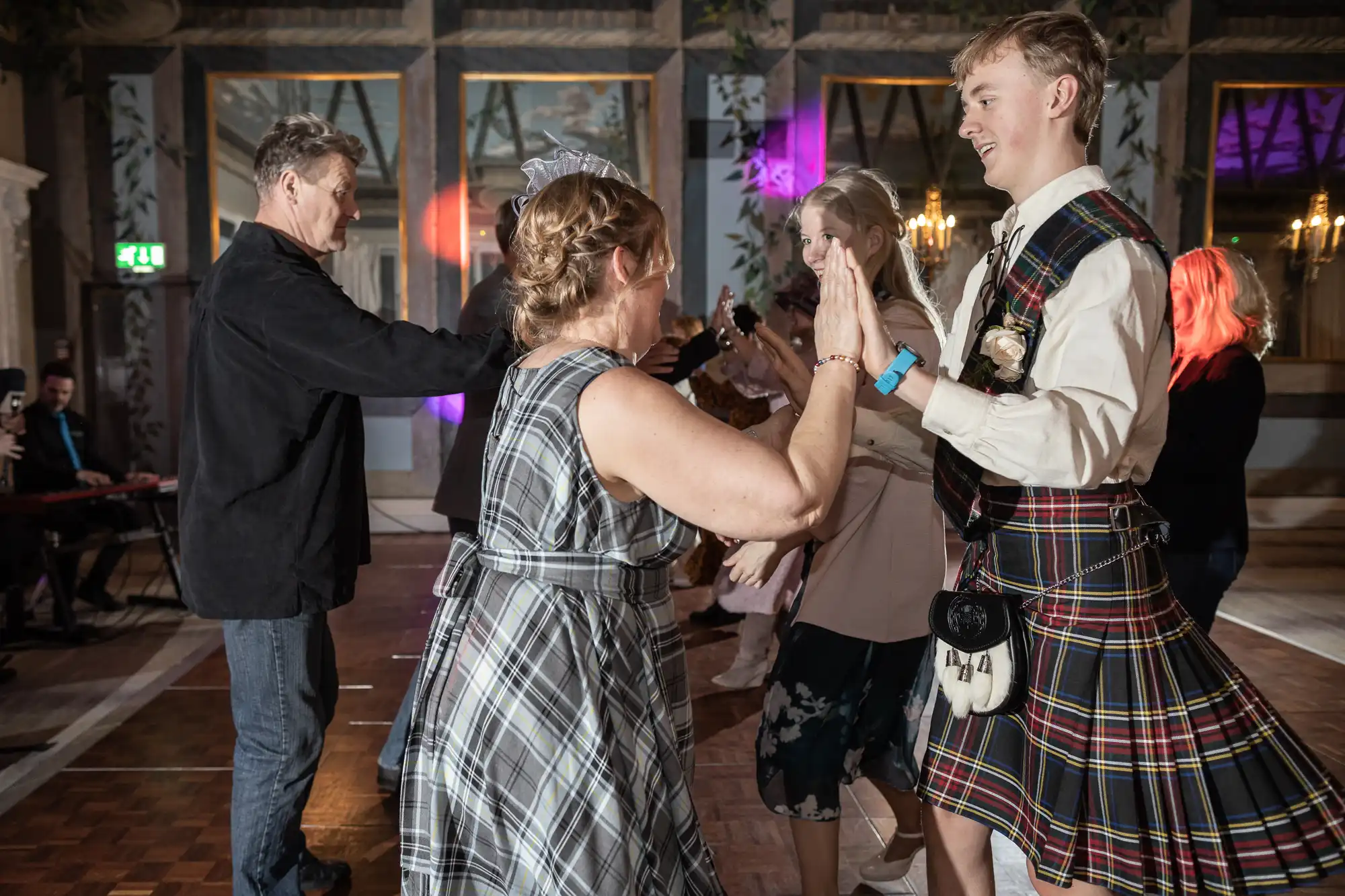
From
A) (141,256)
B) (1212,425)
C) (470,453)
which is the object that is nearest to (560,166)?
(470,453)

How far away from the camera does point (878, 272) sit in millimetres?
2188

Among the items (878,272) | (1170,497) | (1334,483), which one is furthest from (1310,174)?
(878,272)

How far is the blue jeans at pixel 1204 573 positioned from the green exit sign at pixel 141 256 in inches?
301

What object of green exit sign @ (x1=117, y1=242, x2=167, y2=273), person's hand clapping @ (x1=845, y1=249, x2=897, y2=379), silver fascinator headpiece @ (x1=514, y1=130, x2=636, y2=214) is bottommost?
person's hand clapping @ (x1=845, y1=249, x2=897, y2=379)

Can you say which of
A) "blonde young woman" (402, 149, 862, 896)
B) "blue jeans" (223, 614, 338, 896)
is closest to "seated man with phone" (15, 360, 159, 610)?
"blue jeans" (223, 614, 338, 896)

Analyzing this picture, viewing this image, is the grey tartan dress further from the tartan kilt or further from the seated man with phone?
the seated man with phone

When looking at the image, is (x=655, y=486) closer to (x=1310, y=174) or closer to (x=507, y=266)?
(x=507, y=266)

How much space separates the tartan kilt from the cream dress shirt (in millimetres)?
142

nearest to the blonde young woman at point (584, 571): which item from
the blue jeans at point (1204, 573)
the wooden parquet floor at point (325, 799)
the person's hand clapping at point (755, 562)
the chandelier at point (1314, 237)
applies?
the person's hand clapping at point (755, 562)

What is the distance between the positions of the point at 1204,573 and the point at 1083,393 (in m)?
2.04

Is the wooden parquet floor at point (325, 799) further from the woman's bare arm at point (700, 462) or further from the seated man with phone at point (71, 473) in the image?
the woman's bare arm at point (700, 462)

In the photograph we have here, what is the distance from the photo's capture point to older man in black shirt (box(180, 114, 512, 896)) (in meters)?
1.95

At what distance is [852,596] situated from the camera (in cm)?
208

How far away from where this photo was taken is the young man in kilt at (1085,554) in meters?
1.37
